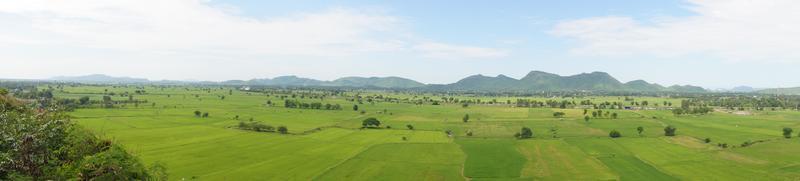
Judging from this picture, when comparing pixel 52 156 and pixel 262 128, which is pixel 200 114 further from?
pixel 52 156

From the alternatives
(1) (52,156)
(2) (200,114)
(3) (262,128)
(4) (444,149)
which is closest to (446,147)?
(4) (444,149)

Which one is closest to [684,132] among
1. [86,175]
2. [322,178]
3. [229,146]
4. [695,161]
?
[695,161]

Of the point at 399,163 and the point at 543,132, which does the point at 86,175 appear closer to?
the point at 399,163

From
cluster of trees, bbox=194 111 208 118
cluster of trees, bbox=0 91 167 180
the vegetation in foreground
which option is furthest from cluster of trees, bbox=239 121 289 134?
cluster of trees, bbox=0 91 167 180

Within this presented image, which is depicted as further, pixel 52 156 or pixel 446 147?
pixel 446 147

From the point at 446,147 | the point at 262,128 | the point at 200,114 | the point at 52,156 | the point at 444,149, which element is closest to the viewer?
the point at 52,156

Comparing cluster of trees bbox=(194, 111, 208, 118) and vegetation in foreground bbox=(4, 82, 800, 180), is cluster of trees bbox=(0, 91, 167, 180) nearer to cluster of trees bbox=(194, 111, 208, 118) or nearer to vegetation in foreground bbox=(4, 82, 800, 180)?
vegetation in foreground bbox=(4, 82, 800, 180)
